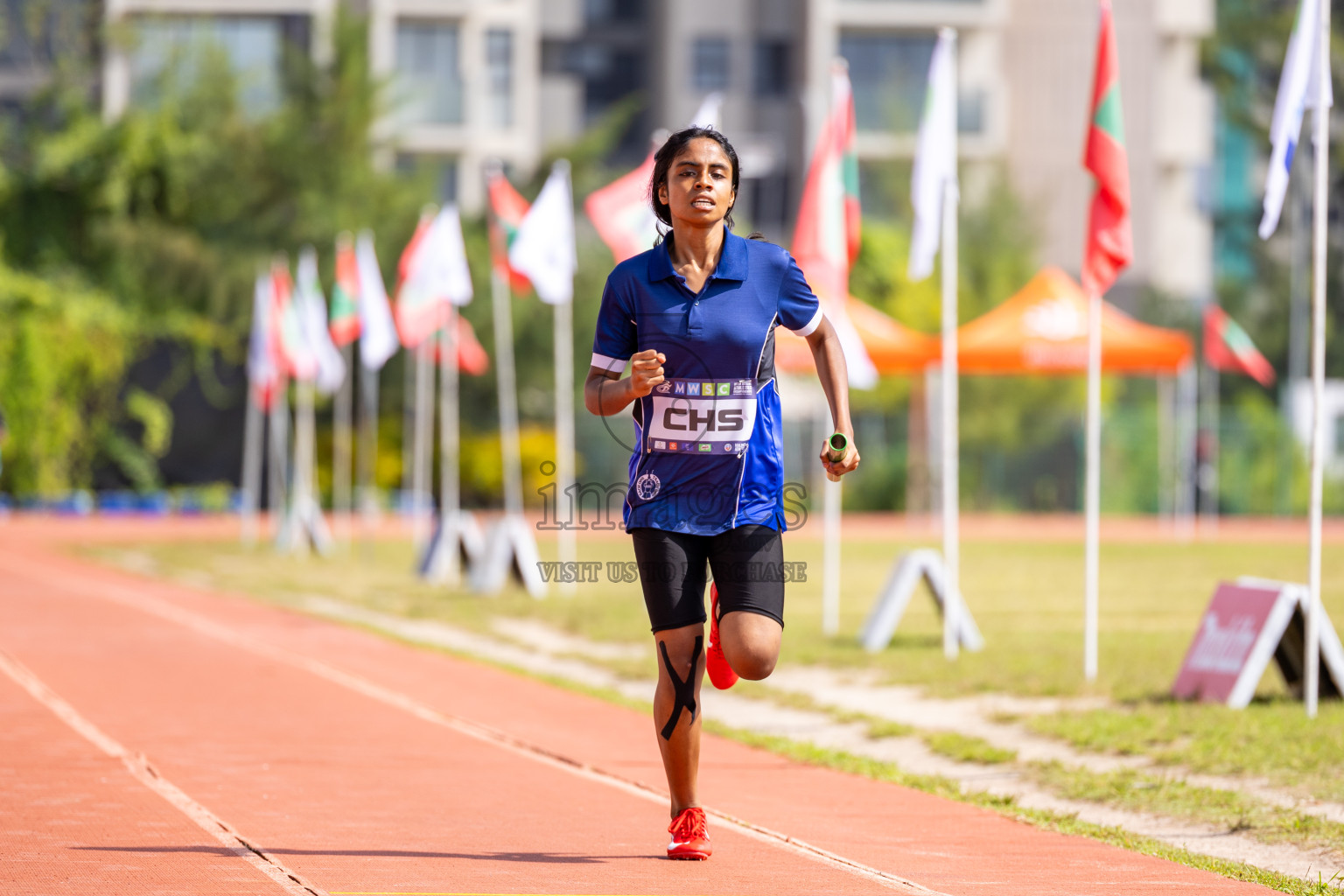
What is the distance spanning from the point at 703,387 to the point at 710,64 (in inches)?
1749

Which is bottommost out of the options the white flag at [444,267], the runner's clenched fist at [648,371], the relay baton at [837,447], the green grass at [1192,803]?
the green grass at [1192,803]

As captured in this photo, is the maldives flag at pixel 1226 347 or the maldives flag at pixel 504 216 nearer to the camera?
the maldives flag at pixel 504 216

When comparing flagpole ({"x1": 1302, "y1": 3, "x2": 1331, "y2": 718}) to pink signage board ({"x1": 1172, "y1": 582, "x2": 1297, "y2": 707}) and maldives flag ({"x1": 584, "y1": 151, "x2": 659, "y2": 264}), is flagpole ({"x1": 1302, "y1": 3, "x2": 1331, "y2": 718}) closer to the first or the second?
pink signage board ({"x1": 1172, "y1": 582, "x2": 1297, "y2": 707})

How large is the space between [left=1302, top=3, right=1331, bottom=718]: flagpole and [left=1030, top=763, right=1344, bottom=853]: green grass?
1.98 m

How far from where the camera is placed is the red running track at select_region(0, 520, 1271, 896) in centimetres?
608

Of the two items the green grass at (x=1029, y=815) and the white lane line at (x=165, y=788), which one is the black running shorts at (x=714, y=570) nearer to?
the white lane line at (x=165, y=788)

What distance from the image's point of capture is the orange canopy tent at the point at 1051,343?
89.1ft

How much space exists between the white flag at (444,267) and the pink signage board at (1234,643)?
11.9 meters

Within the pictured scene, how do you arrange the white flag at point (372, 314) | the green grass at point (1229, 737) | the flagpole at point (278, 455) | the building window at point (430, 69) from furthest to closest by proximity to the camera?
the building window at point (430, 69) < the flagpole at point (278, 455) < the white flag at point (372, 314) < the green grass at point (1229, 737)

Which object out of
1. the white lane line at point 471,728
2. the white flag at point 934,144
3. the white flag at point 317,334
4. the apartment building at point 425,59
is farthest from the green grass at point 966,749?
the apartment building at point 425,59

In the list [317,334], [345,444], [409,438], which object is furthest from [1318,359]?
[409,438]

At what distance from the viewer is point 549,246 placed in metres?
19.1

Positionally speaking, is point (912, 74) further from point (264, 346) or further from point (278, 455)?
point (264, 346)

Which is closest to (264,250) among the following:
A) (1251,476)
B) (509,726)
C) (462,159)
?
(462,159)
